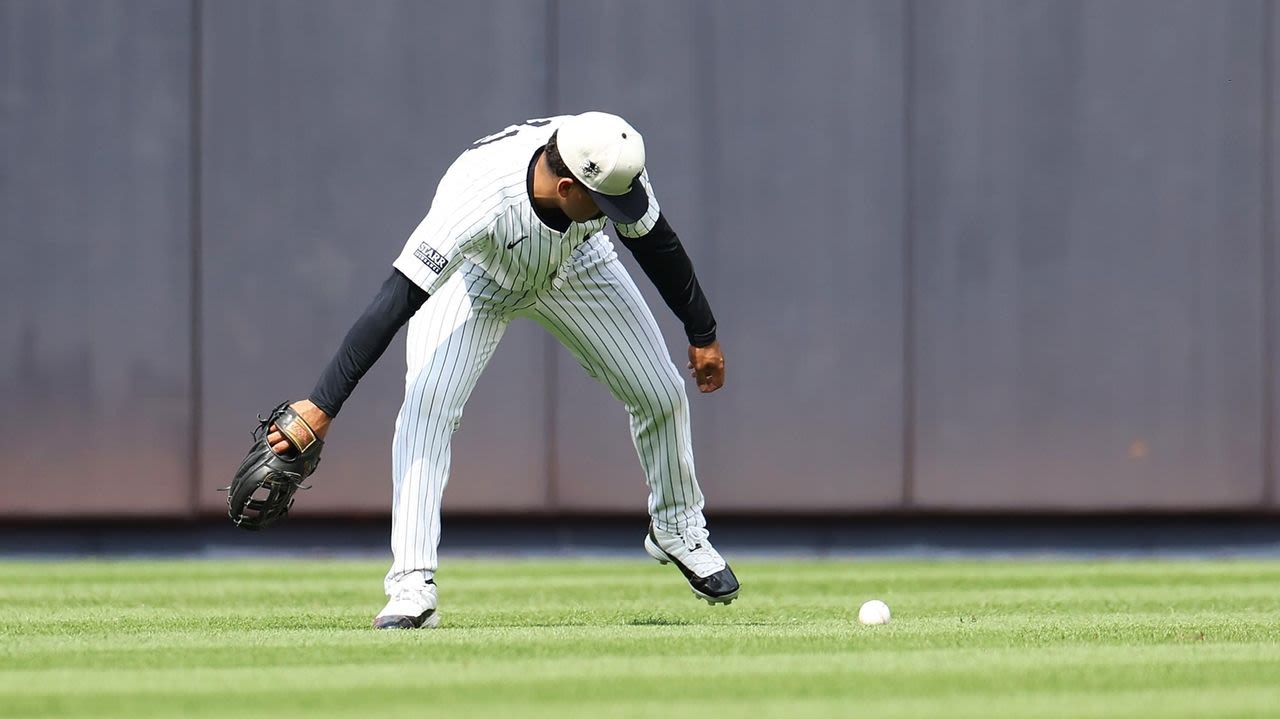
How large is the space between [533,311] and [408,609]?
0.92 m

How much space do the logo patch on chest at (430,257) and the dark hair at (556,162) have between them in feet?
1.36

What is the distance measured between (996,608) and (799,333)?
2.98 m

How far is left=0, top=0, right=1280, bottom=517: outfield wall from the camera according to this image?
8.41 meters

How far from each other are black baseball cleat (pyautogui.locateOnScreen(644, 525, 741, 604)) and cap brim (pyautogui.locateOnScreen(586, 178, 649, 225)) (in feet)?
3.55

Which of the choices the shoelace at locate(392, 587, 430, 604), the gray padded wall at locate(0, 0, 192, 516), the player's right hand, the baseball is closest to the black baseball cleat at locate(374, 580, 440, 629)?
the shoelace at locate(392, 587, 430, 604)

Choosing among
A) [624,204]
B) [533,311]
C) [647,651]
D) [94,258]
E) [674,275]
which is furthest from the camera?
[94,258]

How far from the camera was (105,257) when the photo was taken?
330 inches

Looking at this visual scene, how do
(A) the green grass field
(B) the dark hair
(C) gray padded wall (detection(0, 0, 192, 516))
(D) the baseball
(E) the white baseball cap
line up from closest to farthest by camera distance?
(A) the green grass field, (E) the white baseball cap, (B) the dark hair, (D) the baseball, (C) gray padded wall (detection(0, 0, 192, 516))

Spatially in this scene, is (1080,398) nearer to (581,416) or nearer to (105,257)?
(581,416)

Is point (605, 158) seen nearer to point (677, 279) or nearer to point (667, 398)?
point (677, 279)

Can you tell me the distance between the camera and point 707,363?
5.05 m

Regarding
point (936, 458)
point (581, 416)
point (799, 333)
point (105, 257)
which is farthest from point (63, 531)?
point (936, 458)

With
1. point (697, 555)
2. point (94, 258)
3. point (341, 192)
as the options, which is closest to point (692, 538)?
point (697, 555)

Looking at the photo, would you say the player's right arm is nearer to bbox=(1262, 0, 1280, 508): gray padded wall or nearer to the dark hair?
the dark hair
